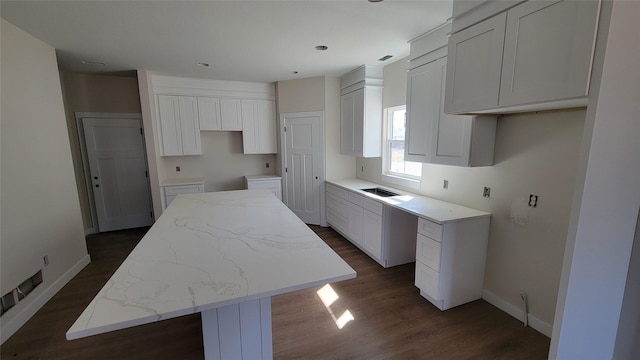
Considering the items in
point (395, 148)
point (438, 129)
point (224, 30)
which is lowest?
point (395, 148)

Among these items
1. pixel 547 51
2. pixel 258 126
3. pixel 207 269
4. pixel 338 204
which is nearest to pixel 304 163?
pixel 338 204

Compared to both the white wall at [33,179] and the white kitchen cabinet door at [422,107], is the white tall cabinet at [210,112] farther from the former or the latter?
the white kitchen cabinet door at [422,107]

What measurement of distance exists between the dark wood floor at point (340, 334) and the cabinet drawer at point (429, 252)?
412 millimetres

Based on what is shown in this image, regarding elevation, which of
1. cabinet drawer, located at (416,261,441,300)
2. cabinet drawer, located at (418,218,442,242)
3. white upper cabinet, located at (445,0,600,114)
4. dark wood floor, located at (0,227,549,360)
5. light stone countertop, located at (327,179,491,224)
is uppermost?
white upper cabinet, located at (445,0,600,114)

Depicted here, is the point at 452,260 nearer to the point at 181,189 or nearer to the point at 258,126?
the point at 258,126

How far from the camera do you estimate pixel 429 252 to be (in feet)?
8.00

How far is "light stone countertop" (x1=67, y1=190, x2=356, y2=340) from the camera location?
3.33 feet

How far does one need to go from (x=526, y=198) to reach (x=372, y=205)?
1.52 metres

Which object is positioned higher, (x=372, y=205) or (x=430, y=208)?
(x=430, y=208)

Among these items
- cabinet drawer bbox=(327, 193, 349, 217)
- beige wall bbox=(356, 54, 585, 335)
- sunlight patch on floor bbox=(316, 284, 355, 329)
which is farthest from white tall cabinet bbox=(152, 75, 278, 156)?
beige wall bbox=(356, 54, 585, 335)

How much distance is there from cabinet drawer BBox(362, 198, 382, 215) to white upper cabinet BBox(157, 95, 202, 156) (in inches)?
118

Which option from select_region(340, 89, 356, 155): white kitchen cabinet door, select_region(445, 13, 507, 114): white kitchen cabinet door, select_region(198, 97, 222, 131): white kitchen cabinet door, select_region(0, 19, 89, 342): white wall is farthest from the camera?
select_region(198, 97, 222, 131): white kitchen cabinet door

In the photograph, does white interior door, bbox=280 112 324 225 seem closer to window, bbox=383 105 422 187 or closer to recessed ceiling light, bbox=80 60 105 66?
window, bbox=383 105 422 187

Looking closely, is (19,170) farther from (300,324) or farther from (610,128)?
(610,128)
